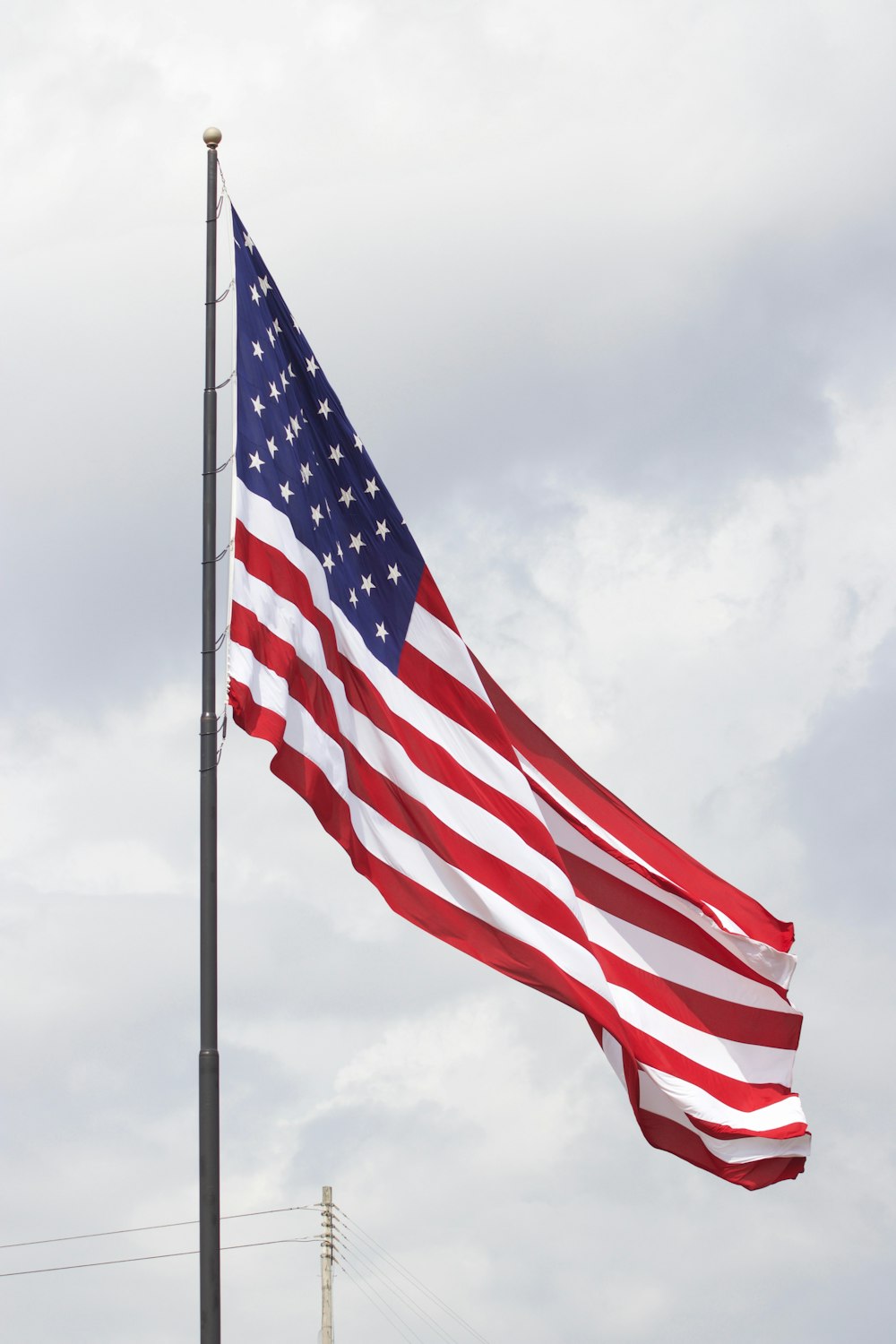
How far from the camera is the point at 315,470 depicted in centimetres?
1619

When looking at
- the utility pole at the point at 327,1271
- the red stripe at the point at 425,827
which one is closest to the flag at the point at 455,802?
the red stripe at the point at 425,827

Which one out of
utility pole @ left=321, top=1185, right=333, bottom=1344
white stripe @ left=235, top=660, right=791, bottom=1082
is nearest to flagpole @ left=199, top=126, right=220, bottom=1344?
white stripe @ left=235, top=660, right=791, bottom=1082

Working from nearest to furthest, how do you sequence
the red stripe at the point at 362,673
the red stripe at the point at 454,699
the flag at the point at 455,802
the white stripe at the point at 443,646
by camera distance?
the red stripe at the point at 362,673 → the flag at the point at 455,802 → the red stripe at the point at 454,699 → the white stripe at the point at 443,646

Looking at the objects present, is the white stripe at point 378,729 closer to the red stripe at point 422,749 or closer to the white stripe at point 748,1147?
the red stripe at point 422,749

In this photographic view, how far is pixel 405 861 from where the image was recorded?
1559cm

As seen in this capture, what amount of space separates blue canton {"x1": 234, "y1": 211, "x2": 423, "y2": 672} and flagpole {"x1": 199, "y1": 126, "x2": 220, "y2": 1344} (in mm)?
270

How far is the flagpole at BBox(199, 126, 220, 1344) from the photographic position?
12.9 m

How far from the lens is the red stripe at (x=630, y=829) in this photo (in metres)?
18.2

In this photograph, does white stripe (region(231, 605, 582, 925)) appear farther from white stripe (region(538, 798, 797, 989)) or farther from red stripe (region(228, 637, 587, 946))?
white stripe (region(538, 798, 797, 989))

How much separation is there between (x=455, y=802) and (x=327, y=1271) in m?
42.0

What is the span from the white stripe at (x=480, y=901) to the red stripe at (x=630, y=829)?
1.39 metres

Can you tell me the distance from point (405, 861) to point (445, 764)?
3.96 ft

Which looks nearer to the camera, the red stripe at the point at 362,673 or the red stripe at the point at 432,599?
the red stripe at the point at 362,673

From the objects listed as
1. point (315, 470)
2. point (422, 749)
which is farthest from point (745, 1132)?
point (315, 470)
